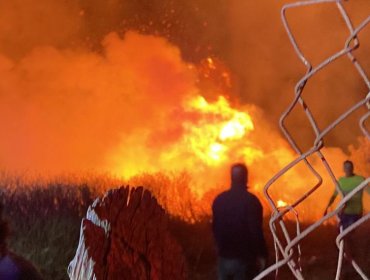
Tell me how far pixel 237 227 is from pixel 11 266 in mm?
2936

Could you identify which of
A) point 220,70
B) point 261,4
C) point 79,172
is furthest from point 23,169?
point 261,4

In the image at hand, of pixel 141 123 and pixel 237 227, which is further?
pixel 141 123

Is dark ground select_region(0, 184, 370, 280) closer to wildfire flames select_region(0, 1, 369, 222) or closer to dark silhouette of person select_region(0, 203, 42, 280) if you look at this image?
wildfire flames select_region(0, 1, 369, 222)

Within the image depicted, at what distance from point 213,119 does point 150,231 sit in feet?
34.5

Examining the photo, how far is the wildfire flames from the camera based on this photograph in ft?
34.0

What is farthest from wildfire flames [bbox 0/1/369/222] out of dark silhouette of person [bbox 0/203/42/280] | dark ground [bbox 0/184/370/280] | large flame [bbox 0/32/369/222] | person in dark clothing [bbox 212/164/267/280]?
dark silhouette of person [bbox 0/203/42/280]

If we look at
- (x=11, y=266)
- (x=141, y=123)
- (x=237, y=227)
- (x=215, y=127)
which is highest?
(x=141, y=123)

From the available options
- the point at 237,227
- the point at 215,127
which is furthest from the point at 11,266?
the point at 215,127

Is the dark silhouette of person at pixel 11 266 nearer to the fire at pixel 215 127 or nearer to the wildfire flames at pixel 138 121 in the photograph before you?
the wildfire flames at pixel 138 121

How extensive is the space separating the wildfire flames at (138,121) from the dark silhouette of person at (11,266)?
7.56 meters

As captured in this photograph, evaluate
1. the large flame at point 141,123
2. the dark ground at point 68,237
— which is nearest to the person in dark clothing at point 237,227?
the dark ground at point 68,237

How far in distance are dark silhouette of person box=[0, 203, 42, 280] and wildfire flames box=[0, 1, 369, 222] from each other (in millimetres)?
7558

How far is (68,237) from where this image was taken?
7.69 meters

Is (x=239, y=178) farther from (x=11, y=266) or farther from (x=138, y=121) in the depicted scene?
(x=138, y=121)
